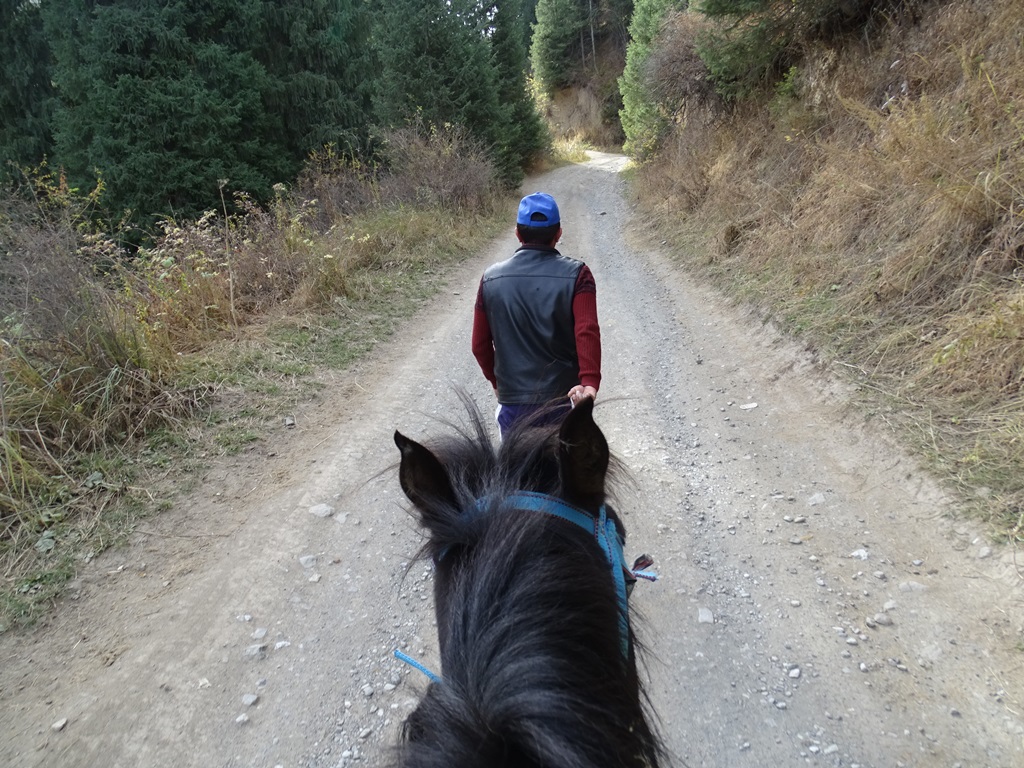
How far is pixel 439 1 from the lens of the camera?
54.2ft

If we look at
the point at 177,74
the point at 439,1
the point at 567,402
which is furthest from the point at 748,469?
the point at 439,1

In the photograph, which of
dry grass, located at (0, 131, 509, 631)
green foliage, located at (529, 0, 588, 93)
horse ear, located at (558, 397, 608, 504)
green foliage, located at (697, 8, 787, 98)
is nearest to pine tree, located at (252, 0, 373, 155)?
dry grass, located at (0, 131, 509, 631)

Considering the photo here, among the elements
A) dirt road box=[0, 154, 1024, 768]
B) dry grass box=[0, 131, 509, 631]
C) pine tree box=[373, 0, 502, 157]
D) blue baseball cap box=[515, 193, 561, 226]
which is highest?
pine tree box=[373, 0, 502, 157]

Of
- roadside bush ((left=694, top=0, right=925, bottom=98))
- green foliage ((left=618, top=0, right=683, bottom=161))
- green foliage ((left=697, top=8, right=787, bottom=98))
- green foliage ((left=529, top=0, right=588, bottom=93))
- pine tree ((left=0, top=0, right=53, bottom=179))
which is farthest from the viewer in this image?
green foliage ((left=529, top=0, right=588, bottom=93))

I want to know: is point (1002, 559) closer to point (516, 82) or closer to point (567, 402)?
point (567, 402)

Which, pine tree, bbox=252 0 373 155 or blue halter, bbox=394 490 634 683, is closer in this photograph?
blue halter, bbox=394 490 634 683

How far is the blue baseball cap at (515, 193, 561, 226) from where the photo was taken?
96.6 inches

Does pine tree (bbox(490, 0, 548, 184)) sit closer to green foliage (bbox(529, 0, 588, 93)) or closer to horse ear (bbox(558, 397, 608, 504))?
green foliage (bbox(529, 0, 588, 93))

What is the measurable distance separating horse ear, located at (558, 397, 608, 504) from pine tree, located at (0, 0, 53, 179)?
1812 centimetres

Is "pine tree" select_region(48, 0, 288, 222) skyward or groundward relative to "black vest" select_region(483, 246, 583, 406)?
skyward

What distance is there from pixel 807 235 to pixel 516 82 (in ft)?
61.0

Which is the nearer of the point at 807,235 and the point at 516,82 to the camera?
the point at 807,235

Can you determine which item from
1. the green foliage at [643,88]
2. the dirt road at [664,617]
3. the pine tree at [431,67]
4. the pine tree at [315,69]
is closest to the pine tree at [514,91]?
the pine tree at [431,67]

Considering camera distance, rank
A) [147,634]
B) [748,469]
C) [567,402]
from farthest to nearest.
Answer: [748,469] < [147,634] < [567,402]
